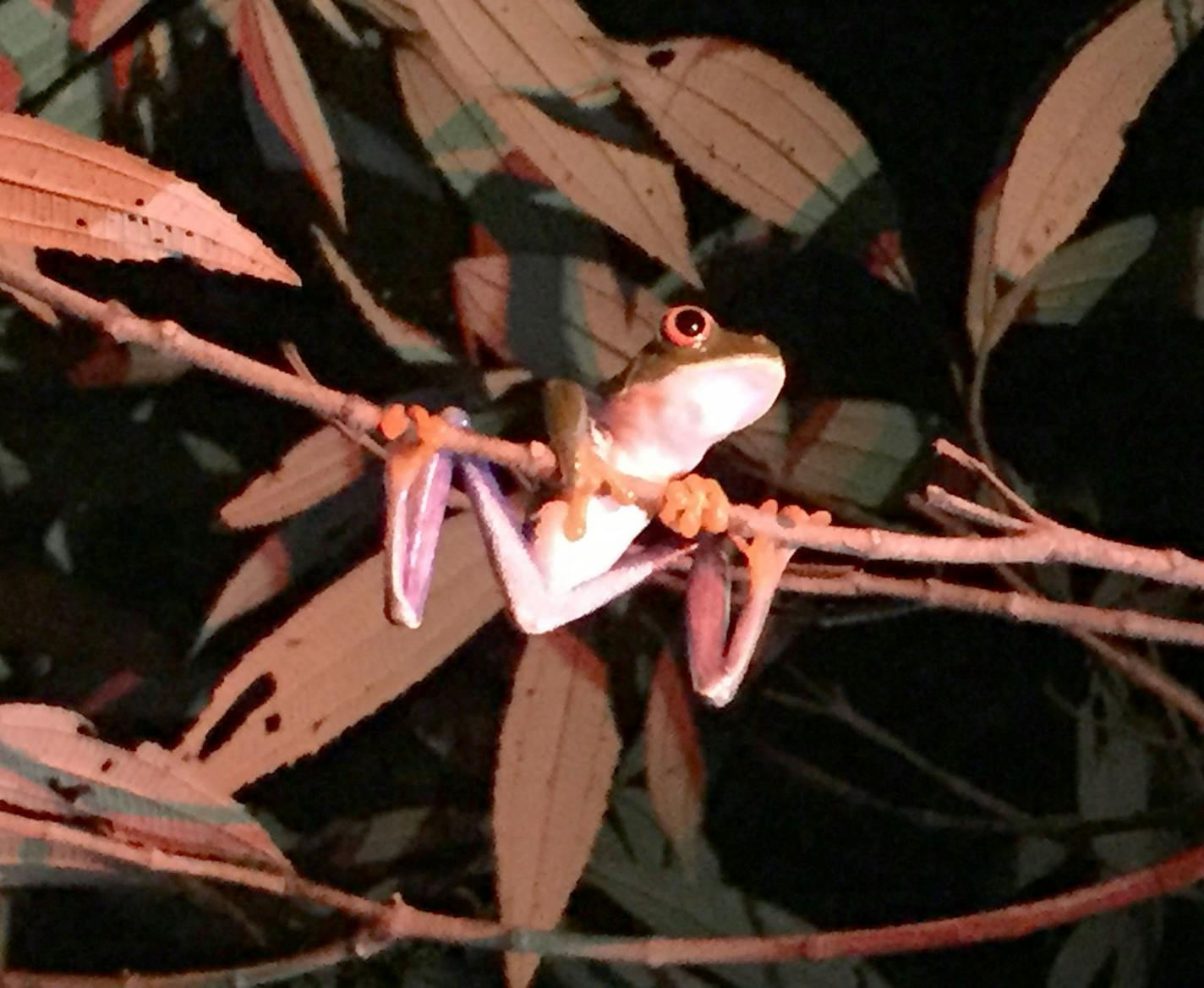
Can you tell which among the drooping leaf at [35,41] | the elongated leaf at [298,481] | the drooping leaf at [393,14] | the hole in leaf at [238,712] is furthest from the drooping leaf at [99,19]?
the hole in leaf at [238,712]

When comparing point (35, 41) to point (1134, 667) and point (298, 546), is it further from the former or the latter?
point (1134, 667)

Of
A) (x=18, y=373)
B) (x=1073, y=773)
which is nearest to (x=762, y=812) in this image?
(x=1073, y=773)

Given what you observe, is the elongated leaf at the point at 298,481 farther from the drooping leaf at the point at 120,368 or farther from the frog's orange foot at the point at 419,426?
the frog's orange foot at the point at 419,426

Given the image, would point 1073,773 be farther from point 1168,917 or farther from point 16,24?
point 16,24

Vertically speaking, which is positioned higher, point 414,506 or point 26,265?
point 26,265

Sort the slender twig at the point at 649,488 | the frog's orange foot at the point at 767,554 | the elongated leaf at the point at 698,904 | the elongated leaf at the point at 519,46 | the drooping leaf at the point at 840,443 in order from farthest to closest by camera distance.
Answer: the elongated leaf at the point at 698,904 < the drooping leaf at the point at 840,443 < the elongated leaf at the point at 519,46 < the frog's orange foot at the point at 767,554 < the slender twig at the point at 649,488

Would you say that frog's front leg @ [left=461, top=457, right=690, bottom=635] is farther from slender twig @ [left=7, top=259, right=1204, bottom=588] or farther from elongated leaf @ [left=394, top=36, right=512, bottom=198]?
elongated leaf @ [left=394, top=36, right=512, bottom=198]

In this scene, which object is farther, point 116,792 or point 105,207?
point 116,792

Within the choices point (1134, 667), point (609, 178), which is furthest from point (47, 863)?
point (1134, 667)
